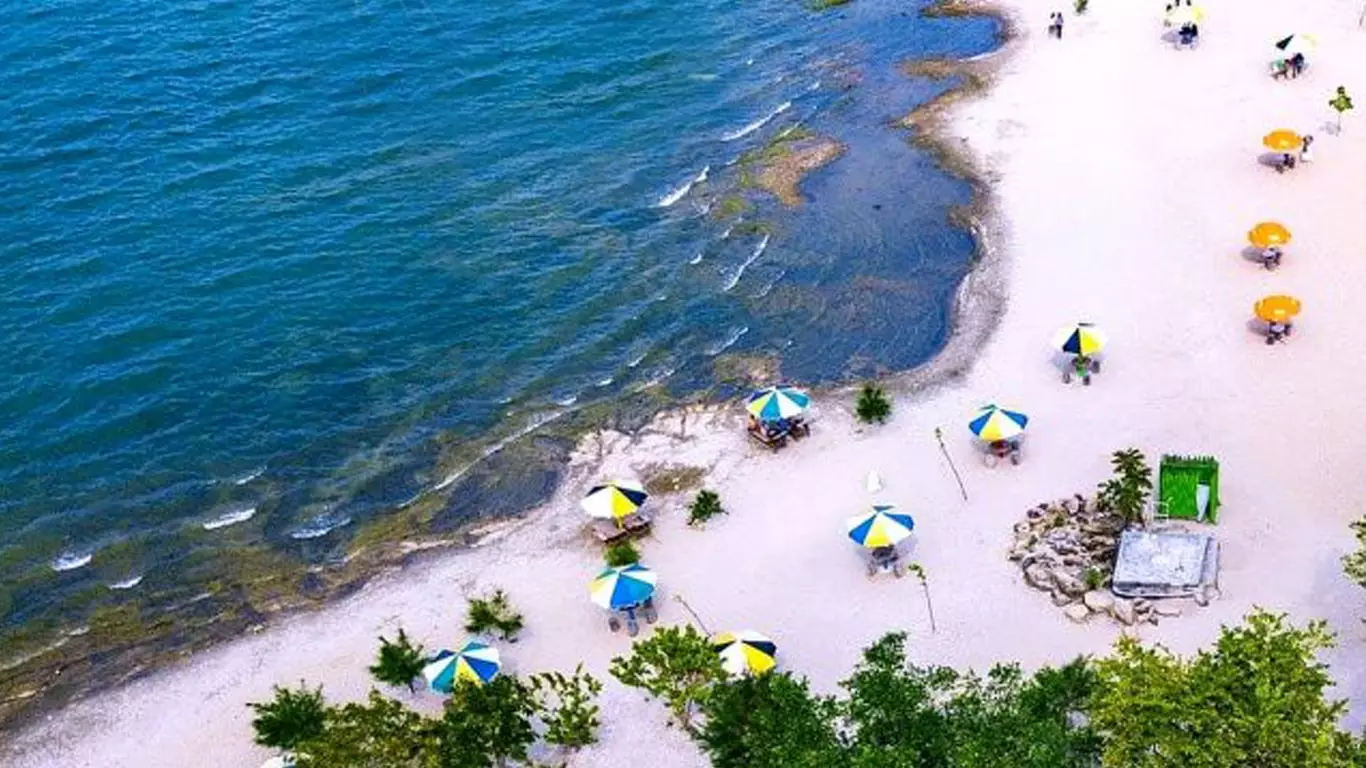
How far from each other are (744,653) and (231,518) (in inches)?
798

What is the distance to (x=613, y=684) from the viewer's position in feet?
113

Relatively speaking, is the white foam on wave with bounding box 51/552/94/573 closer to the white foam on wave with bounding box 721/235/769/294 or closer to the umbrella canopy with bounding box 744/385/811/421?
the umbrella canopy with bounding box 744/385/811/421

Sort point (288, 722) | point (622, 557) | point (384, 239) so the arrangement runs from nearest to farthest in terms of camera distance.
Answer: point (288, 722)
point (622, 557)
point (384, 239)

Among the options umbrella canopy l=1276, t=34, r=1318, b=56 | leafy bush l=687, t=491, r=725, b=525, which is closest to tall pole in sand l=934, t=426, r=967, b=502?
A: leafy bush l=687, t=491, r=725, b=525

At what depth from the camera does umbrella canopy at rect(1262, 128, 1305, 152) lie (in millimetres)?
→ 53406

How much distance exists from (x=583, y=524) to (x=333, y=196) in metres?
26.8

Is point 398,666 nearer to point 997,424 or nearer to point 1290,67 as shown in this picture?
point 997,424

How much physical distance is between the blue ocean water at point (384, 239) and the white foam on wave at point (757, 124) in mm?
382

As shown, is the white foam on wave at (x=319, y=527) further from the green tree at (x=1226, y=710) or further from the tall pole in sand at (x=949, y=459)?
the green tree at (x=1226, y=710)

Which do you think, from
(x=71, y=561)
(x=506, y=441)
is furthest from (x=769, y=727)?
(x=71, y=561)

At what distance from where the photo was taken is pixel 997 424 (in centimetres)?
3959

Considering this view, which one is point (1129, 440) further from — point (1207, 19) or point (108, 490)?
point (1207, 19)

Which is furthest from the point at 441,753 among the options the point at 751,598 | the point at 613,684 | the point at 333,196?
the point at 333,196

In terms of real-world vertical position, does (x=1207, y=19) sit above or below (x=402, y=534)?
above
